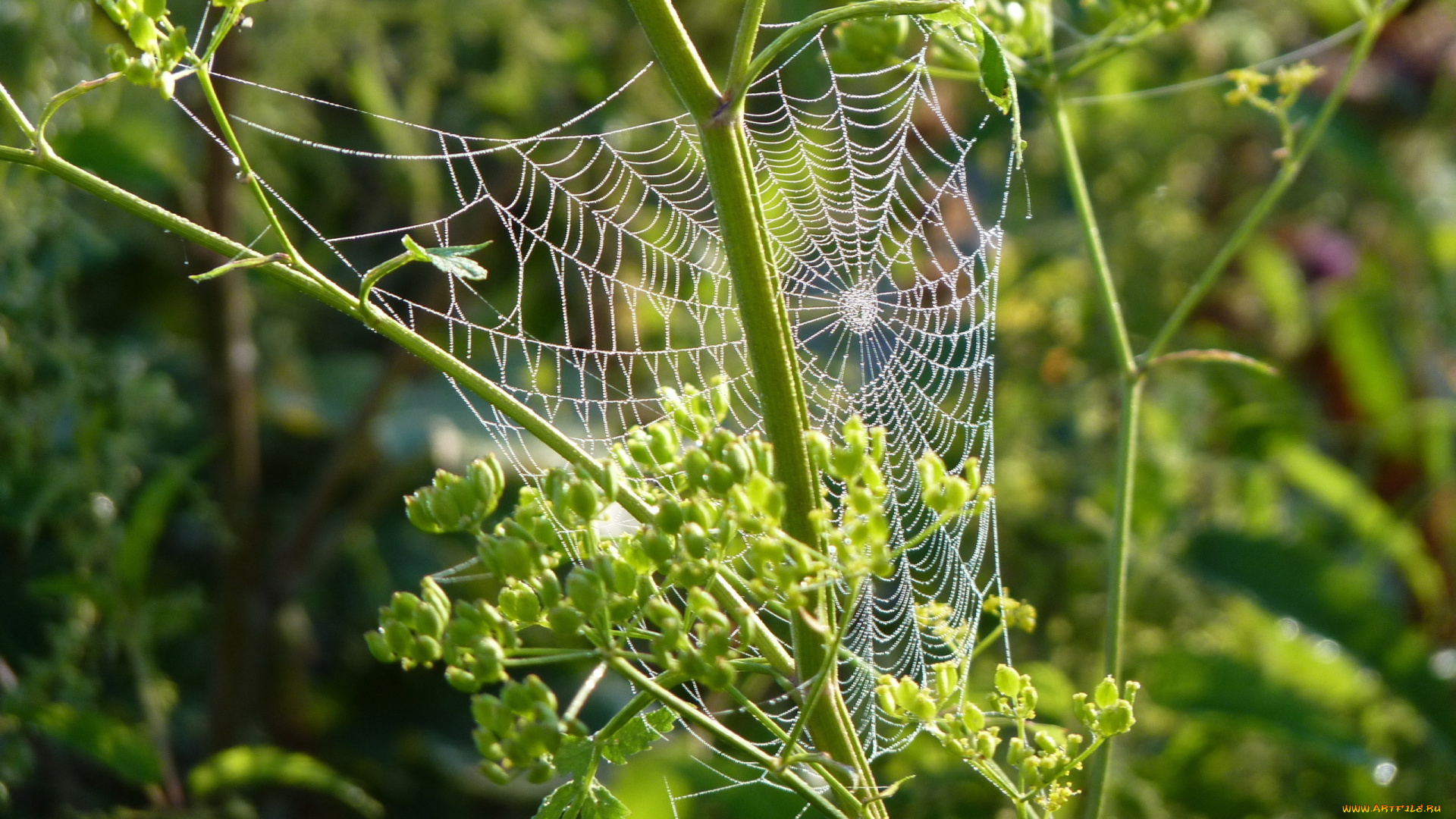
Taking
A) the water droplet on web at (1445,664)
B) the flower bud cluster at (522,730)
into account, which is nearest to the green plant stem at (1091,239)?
the flower bud cluster at (522,730)

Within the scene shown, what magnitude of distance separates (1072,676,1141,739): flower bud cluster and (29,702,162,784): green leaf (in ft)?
3.16

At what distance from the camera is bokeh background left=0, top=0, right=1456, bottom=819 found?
143 centimetres

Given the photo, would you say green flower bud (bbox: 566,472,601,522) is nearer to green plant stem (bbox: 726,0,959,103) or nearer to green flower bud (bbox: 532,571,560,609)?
green flower bud (bbox: 532,571,560,609)

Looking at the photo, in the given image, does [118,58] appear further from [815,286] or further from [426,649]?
[815,286]

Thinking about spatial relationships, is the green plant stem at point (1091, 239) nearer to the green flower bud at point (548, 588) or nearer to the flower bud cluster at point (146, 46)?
the green flower bud at point (548, 588)

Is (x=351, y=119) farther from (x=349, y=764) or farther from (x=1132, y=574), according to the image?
(x=1132, y=574)

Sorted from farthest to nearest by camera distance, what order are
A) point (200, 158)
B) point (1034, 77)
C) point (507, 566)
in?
point (200, 158)
point (1034, 77)
point (507, 566)

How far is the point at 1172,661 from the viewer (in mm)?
1470

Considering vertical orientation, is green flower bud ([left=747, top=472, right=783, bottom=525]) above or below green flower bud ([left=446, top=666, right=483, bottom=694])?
above

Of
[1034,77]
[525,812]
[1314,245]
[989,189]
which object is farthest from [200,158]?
[1314,245]

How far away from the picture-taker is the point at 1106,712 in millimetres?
678

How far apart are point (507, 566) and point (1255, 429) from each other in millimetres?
1692

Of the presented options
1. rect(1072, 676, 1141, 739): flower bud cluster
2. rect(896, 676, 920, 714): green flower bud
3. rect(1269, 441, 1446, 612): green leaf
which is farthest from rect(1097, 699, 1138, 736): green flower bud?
rect(1269, 441, 1446, 612): green leaf

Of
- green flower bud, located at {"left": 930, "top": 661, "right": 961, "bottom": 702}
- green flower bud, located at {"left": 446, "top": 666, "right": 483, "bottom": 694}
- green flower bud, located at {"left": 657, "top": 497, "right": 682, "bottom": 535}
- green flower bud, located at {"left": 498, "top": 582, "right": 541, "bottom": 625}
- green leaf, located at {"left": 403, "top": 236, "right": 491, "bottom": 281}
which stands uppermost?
green leaf, located at {"left": 403, "top": 236, "right": 491, "bottom": 281}
